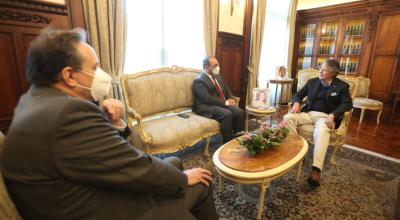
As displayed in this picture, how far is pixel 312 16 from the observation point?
16.7ft

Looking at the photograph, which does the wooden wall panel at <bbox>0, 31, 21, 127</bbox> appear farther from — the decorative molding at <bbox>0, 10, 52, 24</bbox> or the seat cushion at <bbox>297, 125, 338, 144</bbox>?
the seat cushion at <bbox>297, 125, 338, 144</bbox>

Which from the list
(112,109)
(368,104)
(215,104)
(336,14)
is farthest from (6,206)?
(336,14)

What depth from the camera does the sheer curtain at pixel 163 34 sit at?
2.69m

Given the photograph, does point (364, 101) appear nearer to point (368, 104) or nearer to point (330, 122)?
point (368, 104)

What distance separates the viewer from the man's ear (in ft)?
2.66

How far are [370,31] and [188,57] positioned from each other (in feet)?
12.8

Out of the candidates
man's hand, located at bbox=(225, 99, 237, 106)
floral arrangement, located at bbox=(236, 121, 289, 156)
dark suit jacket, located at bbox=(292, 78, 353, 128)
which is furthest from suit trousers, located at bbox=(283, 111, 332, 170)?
man's hand, located at bbox=(225, 99, 237, 106)

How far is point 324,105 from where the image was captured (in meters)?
2.53

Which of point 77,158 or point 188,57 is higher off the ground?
point 188,57

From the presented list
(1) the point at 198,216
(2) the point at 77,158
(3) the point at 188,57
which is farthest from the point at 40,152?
(3) the point at 188,57

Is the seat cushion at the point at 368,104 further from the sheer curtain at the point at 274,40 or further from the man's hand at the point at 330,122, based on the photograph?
the man's hand at the point at 330,122

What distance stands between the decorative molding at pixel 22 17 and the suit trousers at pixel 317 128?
273cm

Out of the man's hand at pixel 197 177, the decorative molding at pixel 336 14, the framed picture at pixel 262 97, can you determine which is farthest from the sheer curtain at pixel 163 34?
the decorative molding at pixel 336 14

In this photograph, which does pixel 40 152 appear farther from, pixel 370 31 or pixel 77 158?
pixel 370 31
